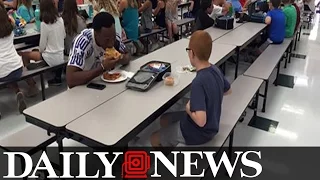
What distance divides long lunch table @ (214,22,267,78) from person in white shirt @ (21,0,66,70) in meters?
1.90

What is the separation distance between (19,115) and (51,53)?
2.63 ft

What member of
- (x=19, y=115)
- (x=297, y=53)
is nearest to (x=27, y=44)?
(x=19, y=115)

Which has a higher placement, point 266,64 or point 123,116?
point 123,116

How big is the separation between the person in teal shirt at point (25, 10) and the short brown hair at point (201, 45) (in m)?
3.37

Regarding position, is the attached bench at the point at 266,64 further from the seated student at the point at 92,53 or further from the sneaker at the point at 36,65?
the sneaker at the point at 36,65

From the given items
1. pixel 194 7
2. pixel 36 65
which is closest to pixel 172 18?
pixel 194 7

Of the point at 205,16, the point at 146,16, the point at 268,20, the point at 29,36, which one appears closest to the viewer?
the point at 29,36

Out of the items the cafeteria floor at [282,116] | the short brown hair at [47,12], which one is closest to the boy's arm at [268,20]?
the cafeteria floor at [282,116]

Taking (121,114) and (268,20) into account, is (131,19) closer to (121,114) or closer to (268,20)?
(268,20)

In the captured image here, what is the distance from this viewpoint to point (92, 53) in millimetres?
2480

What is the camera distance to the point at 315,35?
7301mm

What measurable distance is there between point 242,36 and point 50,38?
2.45 metres

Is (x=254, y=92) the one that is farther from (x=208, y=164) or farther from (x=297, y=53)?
(x=297, y=53)

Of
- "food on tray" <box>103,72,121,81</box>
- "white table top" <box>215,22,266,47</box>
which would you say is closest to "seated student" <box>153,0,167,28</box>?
"white table top" <box>215,22,266,47</box>
